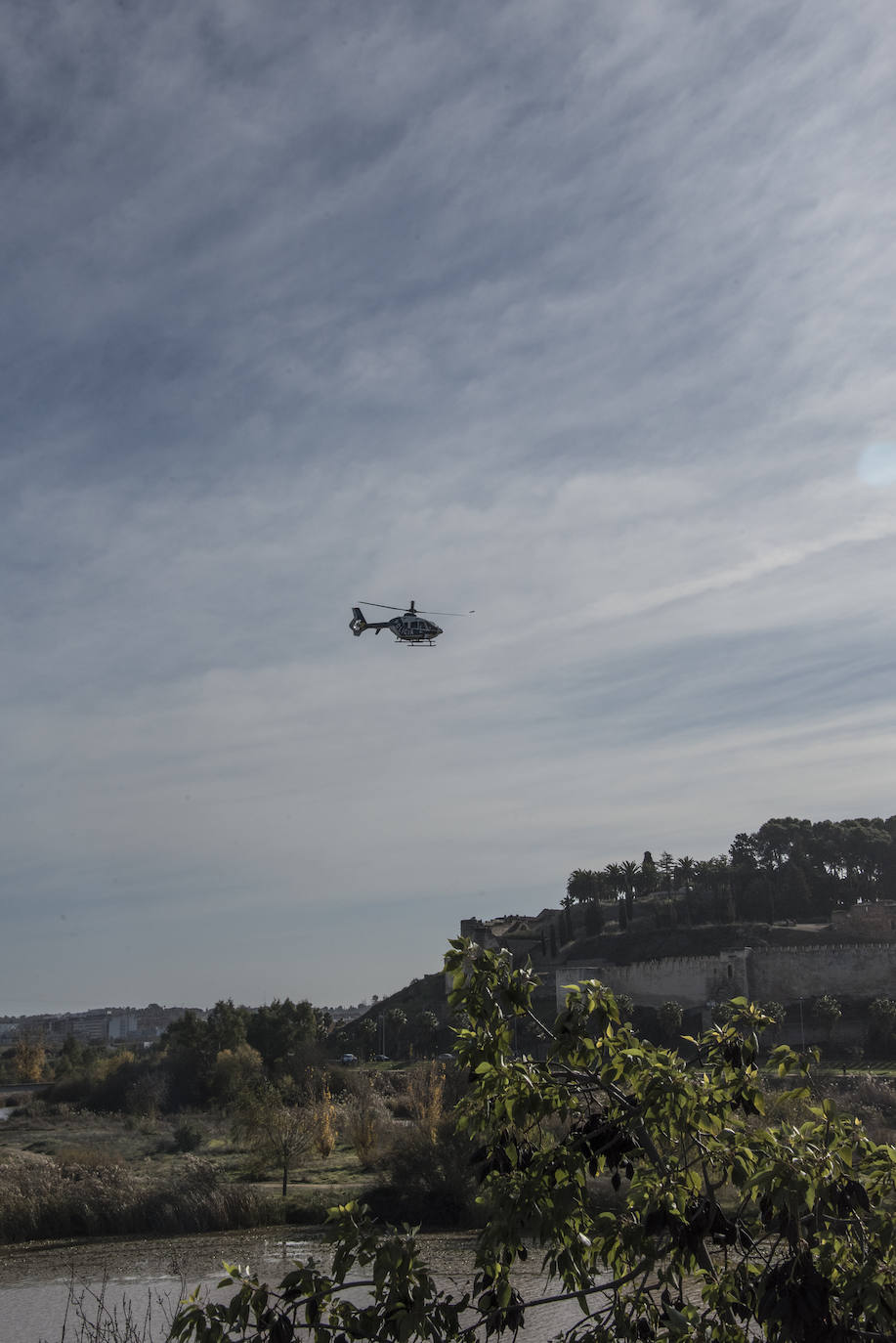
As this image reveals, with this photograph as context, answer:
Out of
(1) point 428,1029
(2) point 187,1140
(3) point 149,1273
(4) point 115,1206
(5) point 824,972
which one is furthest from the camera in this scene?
(1) point 428,1029

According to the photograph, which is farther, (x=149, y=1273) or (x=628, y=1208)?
(x=149, y=1273)

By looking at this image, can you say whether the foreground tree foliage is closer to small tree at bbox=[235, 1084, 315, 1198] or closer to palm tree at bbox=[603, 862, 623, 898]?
small tree at bbox=[235, 1084, 315, 1198]

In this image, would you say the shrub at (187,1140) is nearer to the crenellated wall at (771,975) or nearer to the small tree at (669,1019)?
the small tree at (669,1019)

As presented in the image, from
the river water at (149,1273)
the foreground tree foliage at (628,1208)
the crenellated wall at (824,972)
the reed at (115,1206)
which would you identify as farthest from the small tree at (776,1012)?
the reed at (115,1206)

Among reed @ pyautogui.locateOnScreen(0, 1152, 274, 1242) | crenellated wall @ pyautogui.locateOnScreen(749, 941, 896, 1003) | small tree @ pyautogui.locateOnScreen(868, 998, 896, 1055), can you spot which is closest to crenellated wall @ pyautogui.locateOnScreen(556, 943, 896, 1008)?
crenellated wall @ pyautogui.locateOnScreen(749, 941, 896, 1003)

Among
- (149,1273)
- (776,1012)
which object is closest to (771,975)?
(776,1012)

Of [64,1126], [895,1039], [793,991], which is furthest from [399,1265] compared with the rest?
[793,991]

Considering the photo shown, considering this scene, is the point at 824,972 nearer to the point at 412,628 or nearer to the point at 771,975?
the point at 771,975
